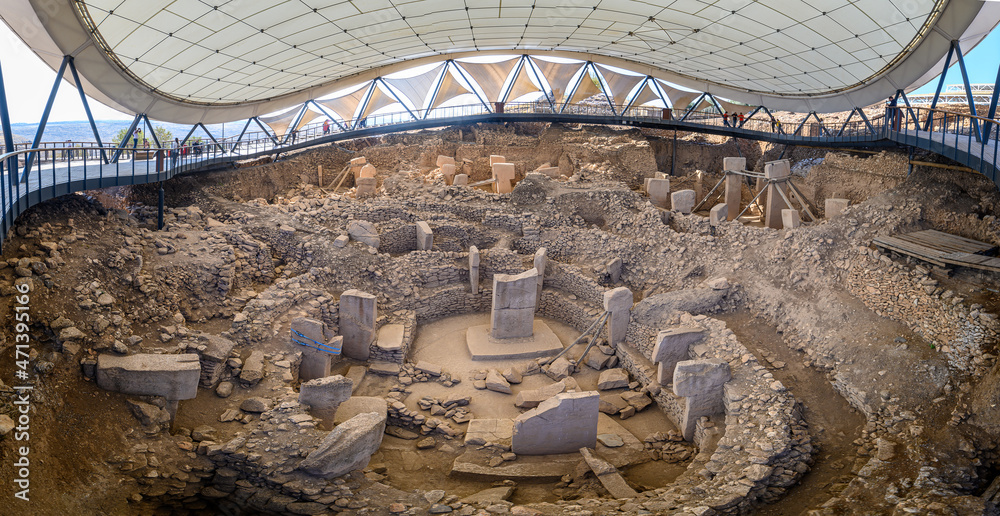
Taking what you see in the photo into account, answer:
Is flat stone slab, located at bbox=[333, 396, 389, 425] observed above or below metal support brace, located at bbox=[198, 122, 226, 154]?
below

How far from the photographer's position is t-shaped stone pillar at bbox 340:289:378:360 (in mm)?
14844

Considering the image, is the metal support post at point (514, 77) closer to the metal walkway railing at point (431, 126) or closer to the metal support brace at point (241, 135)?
the metal walkway railing at point (431, 126)

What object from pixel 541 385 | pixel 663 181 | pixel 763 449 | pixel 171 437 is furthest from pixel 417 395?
pixel 663 181

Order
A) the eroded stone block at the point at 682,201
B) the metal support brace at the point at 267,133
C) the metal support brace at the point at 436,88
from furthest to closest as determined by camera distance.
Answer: the metal support brace at the point at 436,88 → the metal support brace at the point at 267,133 → the eroded stone block at the point at 682,201

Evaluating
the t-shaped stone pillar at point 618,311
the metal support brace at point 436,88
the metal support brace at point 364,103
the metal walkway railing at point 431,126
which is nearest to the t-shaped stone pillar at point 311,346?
the metal walkway railing at point 431,126

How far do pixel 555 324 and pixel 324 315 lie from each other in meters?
6.39

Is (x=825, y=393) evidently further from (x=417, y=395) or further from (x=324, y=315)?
(x=324, y=315)

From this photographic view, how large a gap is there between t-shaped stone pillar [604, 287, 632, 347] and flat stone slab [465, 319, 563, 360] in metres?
1.38

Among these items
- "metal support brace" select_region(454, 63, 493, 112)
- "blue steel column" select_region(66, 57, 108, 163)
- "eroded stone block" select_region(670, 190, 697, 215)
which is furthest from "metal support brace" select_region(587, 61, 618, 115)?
"blue steel column" select_region(66, 57, 108, 163)

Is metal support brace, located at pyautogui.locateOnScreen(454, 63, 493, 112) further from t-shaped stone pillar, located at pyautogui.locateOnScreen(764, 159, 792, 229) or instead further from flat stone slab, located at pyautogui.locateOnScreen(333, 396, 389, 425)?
flat stone slab, located at pyautogui.locateOnScreen(333, 396, 389, 425)

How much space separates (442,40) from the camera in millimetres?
23656

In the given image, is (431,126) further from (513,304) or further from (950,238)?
(950,238)

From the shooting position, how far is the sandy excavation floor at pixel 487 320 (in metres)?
9.01

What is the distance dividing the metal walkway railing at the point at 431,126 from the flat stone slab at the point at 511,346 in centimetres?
858
